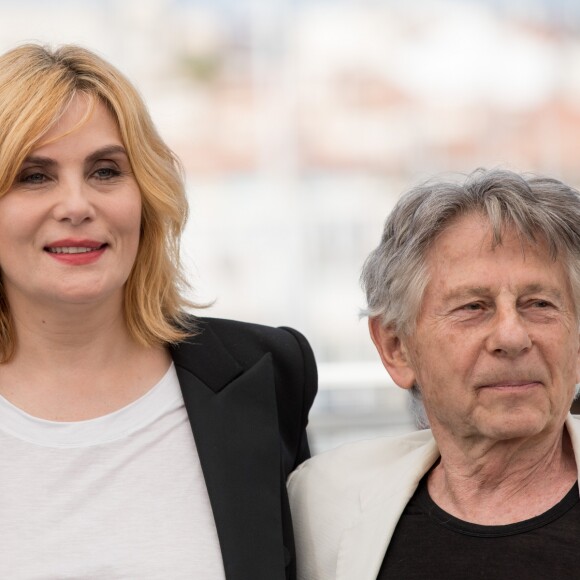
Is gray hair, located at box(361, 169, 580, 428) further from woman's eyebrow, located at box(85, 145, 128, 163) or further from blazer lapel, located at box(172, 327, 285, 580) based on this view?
woman's eyebrow, located at box(85, 145, 128, 163)

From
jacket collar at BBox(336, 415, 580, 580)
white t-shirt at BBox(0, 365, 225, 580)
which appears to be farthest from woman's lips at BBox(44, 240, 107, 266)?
jacket collar at BBox(336, 415, 580, 580)

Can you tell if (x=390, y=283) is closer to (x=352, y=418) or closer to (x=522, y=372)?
(x=522, y=372)

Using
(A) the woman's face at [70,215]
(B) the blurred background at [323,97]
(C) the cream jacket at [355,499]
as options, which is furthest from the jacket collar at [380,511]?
(B) the blurred background at [323,97]

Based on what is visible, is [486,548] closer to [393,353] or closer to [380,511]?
[380,511]

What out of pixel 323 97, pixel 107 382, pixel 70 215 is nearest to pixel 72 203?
pixel 70 215

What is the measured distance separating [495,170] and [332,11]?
6593 mm

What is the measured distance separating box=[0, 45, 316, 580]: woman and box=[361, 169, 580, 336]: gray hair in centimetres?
34

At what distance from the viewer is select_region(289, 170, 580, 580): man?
1896 mm

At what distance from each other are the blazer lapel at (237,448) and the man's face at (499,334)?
37 centimetres

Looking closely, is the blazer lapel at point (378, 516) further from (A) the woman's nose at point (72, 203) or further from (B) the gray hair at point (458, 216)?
(A) the woman's nose at point (72, 203)

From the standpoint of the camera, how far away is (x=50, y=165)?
2.03 meters

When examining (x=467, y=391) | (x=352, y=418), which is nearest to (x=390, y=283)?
(x=467, y=391)

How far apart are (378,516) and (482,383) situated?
33 cm

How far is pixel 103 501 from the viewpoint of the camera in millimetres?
2018
